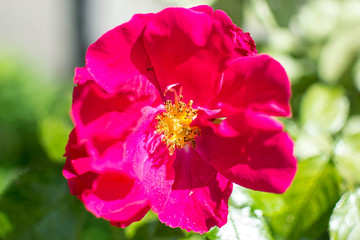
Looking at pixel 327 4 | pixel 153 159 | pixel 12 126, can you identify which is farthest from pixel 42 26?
pixel 153 159

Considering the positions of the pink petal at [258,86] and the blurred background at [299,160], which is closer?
the pink petal at [258,86]

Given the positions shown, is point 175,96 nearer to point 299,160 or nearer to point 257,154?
point 257,154

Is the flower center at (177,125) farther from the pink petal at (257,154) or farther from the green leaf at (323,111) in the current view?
the green leaf at (323,111)

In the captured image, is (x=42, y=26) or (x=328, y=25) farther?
(x=42, y=26)

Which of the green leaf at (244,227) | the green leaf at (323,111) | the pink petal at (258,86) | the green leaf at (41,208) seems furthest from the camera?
the green leaf at (323,111)

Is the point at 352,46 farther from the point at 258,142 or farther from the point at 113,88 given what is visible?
the point at 113,88

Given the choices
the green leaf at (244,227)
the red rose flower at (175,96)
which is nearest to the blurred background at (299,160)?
the green leaf at (244,227)

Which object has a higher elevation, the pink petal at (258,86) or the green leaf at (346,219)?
the pink petal at (258,86)
